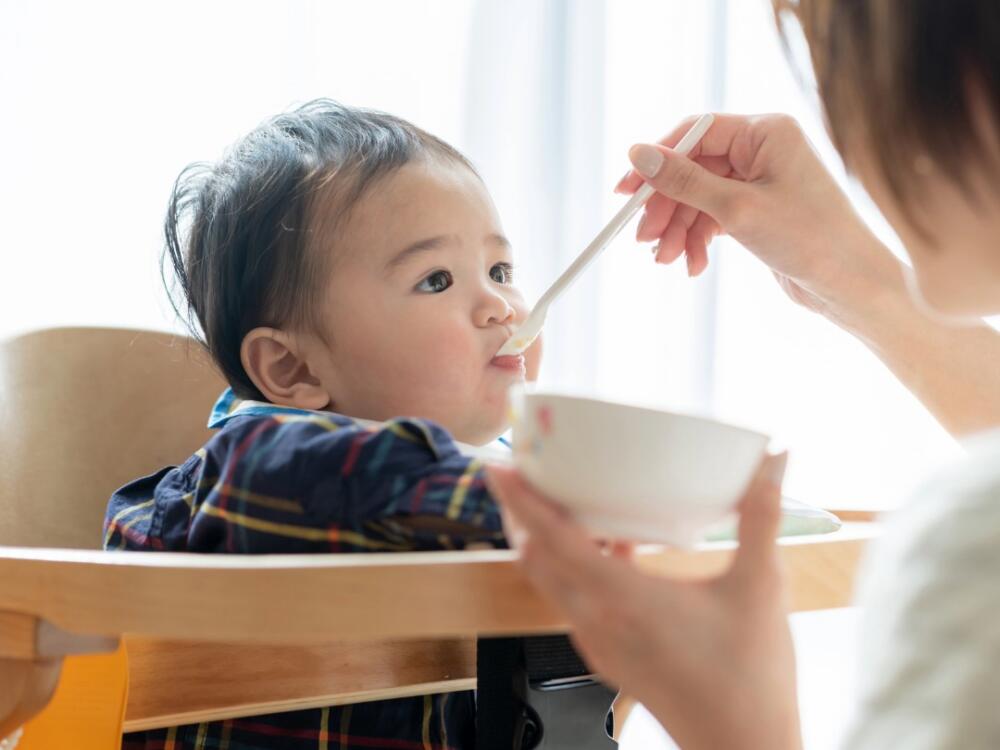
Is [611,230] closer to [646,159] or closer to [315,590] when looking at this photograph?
[646,159]

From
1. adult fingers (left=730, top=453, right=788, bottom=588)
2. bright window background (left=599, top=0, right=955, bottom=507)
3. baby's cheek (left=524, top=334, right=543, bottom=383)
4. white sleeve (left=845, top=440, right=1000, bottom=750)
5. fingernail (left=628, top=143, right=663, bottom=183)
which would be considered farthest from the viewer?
bright window background (left=599, top=0, right=955, bottom=507)

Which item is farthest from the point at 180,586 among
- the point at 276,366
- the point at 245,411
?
the point at 276,366

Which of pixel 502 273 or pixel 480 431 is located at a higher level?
pixel 502 273

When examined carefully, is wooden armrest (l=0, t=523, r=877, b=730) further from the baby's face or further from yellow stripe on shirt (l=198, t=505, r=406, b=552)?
the baby's face

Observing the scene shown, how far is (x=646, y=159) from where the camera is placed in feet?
3.18

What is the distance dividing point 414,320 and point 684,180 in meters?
0.28

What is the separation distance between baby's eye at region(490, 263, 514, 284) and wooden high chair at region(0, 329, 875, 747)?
14.7 inches

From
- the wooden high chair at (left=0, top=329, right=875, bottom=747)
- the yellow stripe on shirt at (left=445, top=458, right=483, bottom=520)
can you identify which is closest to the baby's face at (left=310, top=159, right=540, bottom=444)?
the wooden high chair at (left=0, top=329, right=875, bottom=747)

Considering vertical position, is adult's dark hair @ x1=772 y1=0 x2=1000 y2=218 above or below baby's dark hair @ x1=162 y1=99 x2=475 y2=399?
above

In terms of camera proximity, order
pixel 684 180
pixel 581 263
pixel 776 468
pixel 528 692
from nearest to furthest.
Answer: pixel 776 468
pixel 528 692
pixel 581 263
pixel 684 180

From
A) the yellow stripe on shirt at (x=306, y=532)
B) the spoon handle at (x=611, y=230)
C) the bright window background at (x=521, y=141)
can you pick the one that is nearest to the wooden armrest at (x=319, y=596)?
the yellow stripe on shirt at (x=306, y=532)

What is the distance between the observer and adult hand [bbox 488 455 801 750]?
1.51 ft

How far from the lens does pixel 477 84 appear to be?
211 cm

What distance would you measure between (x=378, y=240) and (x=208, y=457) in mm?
311
